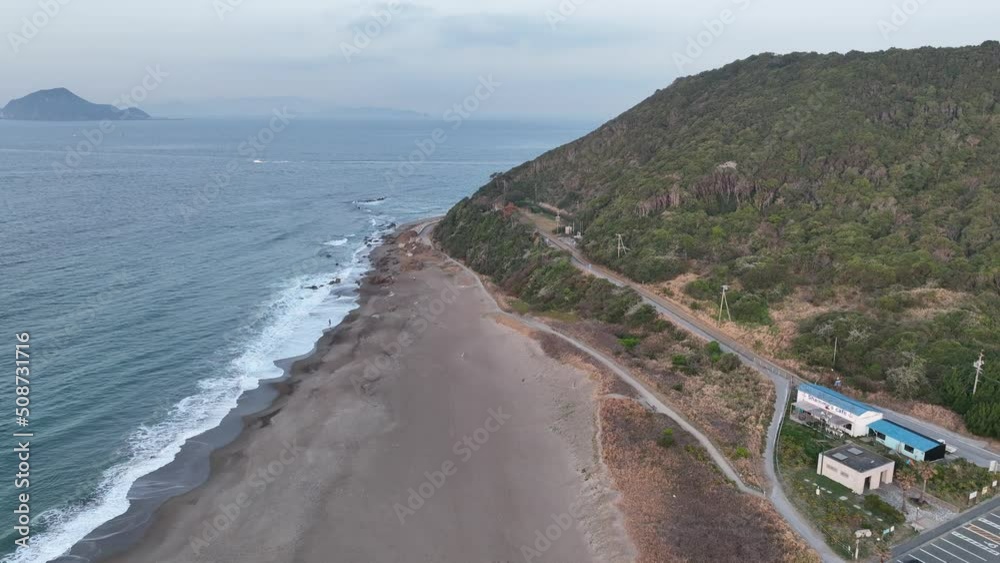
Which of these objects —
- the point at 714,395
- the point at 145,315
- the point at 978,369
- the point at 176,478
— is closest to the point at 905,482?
the point at 978,369

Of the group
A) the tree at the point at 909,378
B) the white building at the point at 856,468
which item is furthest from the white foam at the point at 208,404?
the tree at the point at 909,378

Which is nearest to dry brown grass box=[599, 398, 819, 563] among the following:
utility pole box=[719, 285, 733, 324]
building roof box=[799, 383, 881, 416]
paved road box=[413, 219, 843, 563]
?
paved road box=[413, 219, 843, 563]

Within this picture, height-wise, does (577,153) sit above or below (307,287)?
above

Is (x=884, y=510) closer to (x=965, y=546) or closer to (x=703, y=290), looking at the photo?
(x=965, y=546)

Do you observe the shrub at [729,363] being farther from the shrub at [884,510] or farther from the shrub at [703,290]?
the shrub at [884,510]

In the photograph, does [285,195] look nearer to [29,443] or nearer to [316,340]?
[316,340]

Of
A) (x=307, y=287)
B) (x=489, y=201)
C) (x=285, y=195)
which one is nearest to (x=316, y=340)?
(x=307, y=287)

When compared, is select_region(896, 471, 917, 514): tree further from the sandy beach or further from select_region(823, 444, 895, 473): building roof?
the sandy beach
